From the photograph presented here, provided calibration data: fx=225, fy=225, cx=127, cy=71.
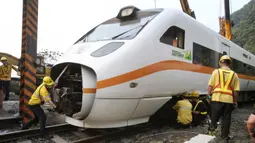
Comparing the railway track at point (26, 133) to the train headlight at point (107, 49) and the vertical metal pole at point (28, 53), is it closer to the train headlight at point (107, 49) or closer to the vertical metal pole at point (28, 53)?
the vertical metal pole at point (28, 53)

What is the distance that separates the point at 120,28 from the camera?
16.4 feet

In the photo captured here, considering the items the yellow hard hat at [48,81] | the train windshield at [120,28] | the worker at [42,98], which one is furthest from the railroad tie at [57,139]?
the train windshield at [120,28]

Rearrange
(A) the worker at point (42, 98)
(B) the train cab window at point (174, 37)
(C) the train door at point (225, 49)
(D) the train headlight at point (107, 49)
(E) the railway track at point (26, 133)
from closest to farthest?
(D) the train headlight at point (107, 49) < (E) the railway track at point (26, 133) < (A) the worker at point (42, 98) < (B) the train cab window at point (174, 37) < (C) the train door at point (225, 49)

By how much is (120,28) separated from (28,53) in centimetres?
254

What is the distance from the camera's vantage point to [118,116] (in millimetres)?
4023

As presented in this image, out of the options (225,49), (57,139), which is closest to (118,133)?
(57,139)

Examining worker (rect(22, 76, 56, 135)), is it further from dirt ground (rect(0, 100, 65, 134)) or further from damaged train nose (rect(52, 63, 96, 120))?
dirt ground (rect(0, 100, 65, 134))

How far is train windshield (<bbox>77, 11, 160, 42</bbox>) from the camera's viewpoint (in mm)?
4551

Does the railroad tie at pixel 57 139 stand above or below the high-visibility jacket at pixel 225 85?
below

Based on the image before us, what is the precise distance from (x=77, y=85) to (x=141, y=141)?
1.67m

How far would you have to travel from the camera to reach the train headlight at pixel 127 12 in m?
5.25

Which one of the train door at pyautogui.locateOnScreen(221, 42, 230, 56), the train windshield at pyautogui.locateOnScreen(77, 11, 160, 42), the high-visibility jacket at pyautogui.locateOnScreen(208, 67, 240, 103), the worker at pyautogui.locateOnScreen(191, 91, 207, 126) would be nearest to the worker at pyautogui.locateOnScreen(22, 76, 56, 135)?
the train windshield at pyautogui.locateOnScreen(77, 11, 160, 42)

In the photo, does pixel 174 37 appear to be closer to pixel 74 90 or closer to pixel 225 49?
pixel 74 90

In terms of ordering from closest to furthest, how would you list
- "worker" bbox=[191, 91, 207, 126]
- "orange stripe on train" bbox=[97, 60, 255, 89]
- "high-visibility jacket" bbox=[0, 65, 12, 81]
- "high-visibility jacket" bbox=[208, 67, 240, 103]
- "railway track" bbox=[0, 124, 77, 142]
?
"orange stripe on train" bbox=[97, 60, 255, 89] → "high-visibility jacket" bbox=[208, 67, 240, 103] → "railway track" bbox=[0, 124, 77, 142] → "worker" bbox=[191, 91, 207, 126] → "high-visibility jacket" bbox=[0, 65, 12, 81]
